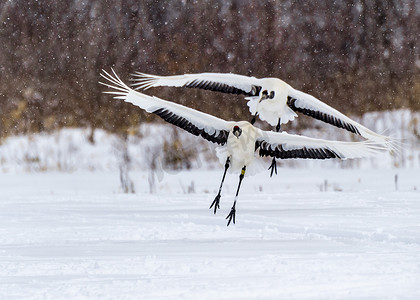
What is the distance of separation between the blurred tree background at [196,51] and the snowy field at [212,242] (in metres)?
4.47

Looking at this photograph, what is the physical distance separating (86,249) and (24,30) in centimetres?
1133

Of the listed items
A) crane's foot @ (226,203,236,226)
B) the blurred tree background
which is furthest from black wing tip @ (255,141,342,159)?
the blurred tree background

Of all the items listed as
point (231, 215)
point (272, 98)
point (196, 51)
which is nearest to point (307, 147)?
point (272, 98)

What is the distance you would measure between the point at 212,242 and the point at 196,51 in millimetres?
9575

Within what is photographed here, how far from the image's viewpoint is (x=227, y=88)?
674 cm

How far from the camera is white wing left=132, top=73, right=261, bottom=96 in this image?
21.0 ft

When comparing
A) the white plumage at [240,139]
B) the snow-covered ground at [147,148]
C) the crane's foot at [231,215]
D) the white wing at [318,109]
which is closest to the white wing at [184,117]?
the white plumage at [240,139]

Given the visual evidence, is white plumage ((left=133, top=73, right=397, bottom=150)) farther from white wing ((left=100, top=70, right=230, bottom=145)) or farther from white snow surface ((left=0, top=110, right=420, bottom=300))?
white snow surface ((left=0, top=110, right=420, bottom=300))

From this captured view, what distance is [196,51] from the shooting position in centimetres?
1510

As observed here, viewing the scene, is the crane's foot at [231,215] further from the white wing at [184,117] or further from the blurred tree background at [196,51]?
the blurred tree background at [196,51]

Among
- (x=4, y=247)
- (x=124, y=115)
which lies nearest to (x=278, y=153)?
(x=4, y=247)

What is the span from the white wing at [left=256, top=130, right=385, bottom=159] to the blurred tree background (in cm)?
698

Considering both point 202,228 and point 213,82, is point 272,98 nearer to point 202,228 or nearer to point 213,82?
point 213,82

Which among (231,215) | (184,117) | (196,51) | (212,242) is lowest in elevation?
(212,242)
